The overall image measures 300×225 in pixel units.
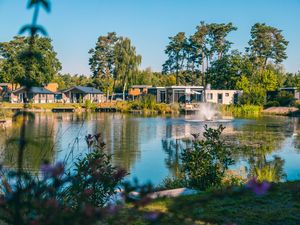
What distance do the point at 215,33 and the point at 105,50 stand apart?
15.0 metres

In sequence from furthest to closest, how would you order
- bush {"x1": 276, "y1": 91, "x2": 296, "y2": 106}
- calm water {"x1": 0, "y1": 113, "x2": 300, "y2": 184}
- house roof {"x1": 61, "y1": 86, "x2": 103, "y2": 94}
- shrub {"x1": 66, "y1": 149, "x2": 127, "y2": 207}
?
1. house roof {"x1": 61, "y1": 86, "x2": 103, "y2": 94}
2. bush {"x1": 276, "y1": 91, "x2": 296, "y2": 106}
3. calm water {"x1": 0, "y1": 113, "x2": 300, "y2": 184}
4. shrub {"x1": 66, "y1": 149, "x2": 127, "y2": 207}

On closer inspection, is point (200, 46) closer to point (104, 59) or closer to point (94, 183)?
point (104, 59)

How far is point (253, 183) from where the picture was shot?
1786 millimetres

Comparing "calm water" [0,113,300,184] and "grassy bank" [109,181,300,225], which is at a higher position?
"grassy bank" [109,181,300,225]

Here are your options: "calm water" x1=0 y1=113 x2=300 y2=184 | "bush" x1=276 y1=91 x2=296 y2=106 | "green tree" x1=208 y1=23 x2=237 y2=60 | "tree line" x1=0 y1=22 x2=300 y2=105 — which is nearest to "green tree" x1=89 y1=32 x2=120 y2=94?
"tree line" x1=0 y1=22 x2=300 y2=105

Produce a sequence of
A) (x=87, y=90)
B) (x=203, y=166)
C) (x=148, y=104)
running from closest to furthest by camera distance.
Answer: (x=203, y=166), (x=148, y=104), (x=87, y=90)

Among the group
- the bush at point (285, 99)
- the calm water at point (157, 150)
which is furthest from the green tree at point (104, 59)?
the calm water at point (157, 150)

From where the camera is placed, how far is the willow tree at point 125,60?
186 feet

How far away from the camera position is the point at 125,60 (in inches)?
2219

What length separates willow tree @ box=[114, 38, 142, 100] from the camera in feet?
186

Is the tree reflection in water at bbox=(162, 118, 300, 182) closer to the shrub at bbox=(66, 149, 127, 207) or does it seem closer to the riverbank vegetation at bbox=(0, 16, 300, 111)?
the shrub at bbox=(66, 149, 127, 207)

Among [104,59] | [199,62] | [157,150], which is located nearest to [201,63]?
[199,62]

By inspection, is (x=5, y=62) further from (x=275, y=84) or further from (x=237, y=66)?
(x=275, y=84)

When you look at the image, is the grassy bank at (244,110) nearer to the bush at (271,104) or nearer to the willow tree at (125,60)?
the bush at (271,104)
